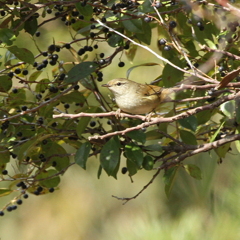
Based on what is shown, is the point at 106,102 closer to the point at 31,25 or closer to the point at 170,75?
the point at 170,75

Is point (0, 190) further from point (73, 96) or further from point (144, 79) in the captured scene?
point (144, 79)

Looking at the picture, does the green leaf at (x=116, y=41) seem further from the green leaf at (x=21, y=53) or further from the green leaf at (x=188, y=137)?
the green leaf at (x=188, y=137)

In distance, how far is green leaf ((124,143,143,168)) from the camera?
2359mm

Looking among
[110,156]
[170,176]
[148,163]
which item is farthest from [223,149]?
[110,156]

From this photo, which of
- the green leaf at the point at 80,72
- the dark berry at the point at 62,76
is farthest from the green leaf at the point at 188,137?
the dark berry at the point at 62,76

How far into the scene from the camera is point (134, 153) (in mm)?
2396

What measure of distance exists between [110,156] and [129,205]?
96.9 inches

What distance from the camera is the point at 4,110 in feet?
8.28

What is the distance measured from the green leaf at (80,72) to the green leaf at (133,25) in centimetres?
27

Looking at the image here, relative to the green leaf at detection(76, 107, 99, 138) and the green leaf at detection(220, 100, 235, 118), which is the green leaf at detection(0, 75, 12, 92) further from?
the green leaf at detection(220, 100, 235, 118)

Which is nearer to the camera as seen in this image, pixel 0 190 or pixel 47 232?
pixel 0 190

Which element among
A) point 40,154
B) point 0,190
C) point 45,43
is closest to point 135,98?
point 40,154

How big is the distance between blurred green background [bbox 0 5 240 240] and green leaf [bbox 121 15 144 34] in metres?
0.71

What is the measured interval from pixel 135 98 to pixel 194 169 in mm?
742
